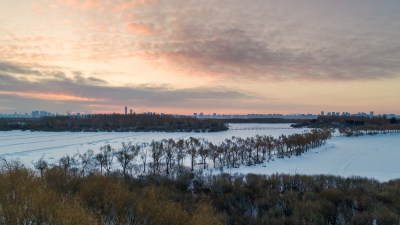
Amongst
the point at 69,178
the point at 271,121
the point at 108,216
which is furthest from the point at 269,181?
the point at 271,121

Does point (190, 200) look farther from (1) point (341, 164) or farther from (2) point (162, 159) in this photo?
(1) point (341, 164)

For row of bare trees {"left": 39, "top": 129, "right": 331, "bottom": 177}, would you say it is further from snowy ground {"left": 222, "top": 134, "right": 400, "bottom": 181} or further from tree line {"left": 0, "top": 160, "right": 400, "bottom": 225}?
tree line {"left": 0, "top": 160, "right": 400, "bottom": 225}

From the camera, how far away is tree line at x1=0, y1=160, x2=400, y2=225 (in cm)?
809

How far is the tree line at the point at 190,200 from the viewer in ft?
26.6

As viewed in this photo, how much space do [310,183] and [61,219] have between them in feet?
68.4

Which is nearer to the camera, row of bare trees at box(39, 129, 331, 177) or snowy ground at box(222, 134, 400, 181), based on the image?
row of bare trees at box(39, 129, 331, 177)

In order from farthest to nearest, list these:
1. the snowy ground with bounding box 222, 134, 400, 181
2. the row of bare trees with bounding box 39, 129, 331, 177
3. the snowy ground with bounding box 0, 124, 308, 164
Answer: the snowy ground with bounding box 0, 124, 308, 164, the snowy ground with bounding box 222, 134, 400, 181, the row of bare trees with bounding box 39, 129, 331, 177

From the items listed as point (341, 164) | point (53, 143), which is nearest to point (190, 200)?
point (341, 164)

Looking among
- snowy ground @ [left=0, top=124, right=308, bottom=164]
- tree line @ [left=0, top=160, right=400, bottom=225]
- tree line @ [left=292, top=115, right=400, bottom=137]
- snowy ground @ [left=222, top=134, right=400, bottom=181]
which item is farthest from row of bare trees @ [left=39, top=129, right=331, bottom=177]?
tree line @ [left=292, top=115, right=400, bottom=137]

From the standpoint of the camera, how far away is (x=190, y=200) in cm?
1862

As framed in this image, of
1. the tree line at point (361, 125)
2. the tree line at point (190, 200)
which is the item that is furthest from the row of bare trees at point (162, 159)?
the tree line at point (361, 125)

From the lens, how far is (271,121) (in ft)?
632

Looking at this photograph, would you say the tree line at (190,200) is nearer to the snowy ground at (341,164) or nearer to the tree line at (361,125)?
the snowy ground at (341,164)

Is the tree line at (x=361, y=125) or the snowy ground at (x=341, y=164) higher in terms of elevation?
the tree line at (x=361, y=125)
